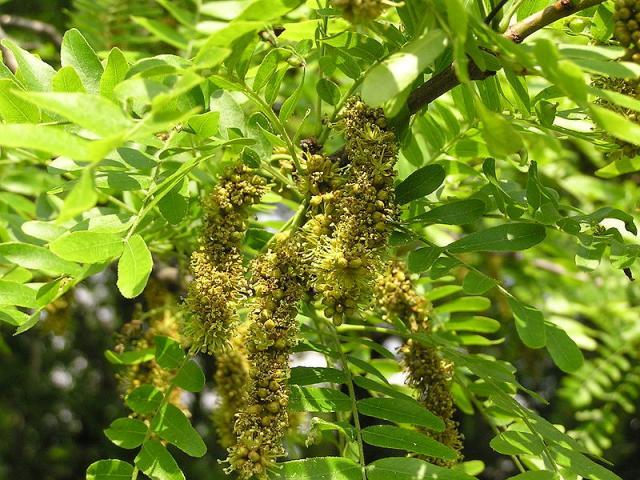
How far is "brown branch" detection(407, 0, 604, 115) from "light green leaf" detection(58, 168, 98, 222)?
2.02ft

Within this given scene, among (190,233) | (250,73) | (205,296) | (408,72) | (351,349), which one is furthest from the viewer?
(351,349)

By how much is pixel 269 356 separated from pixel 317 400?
0.19 m

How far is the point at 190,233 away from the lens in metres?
1.89

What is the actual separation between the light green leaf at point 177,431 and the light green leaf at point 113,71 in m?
0.64

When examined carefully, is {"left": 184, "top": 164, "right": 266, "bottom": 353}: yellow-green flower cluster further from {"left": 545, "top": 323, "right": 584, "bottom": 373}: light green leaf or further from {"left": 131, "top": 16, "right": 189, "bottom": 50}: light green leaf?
{"left": 545, "top": 323, "right": 584, "bottom": 373}: light green leaf

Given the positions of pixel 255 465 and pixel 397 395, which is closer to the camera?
pixel 255 465

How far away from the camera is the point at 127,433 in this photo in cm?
149

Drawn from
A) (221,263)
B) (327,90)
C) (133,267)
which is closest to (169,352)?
(221,263)

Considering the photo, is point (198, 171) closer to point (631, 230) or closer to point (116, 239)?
point (116, 239)

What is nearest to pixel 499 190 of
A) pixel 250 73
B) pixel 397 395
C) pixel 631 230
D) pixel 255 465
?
pixel 631 230

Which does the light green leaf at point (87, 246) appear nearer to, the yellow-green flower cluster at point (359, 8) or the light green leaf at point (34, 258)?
the light green leaf at point (34, 258)

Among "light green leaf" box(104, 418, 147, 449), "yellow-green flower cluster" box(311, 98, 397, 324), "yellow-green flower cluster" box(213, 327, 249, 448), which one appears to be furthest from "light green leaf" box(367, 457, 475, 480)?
"yellow-green flower cluster" box(213, 327, 249, 448)

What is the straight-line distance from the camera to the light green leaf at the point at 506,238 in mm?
1440

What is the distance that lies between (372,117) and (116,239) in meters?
0.48
